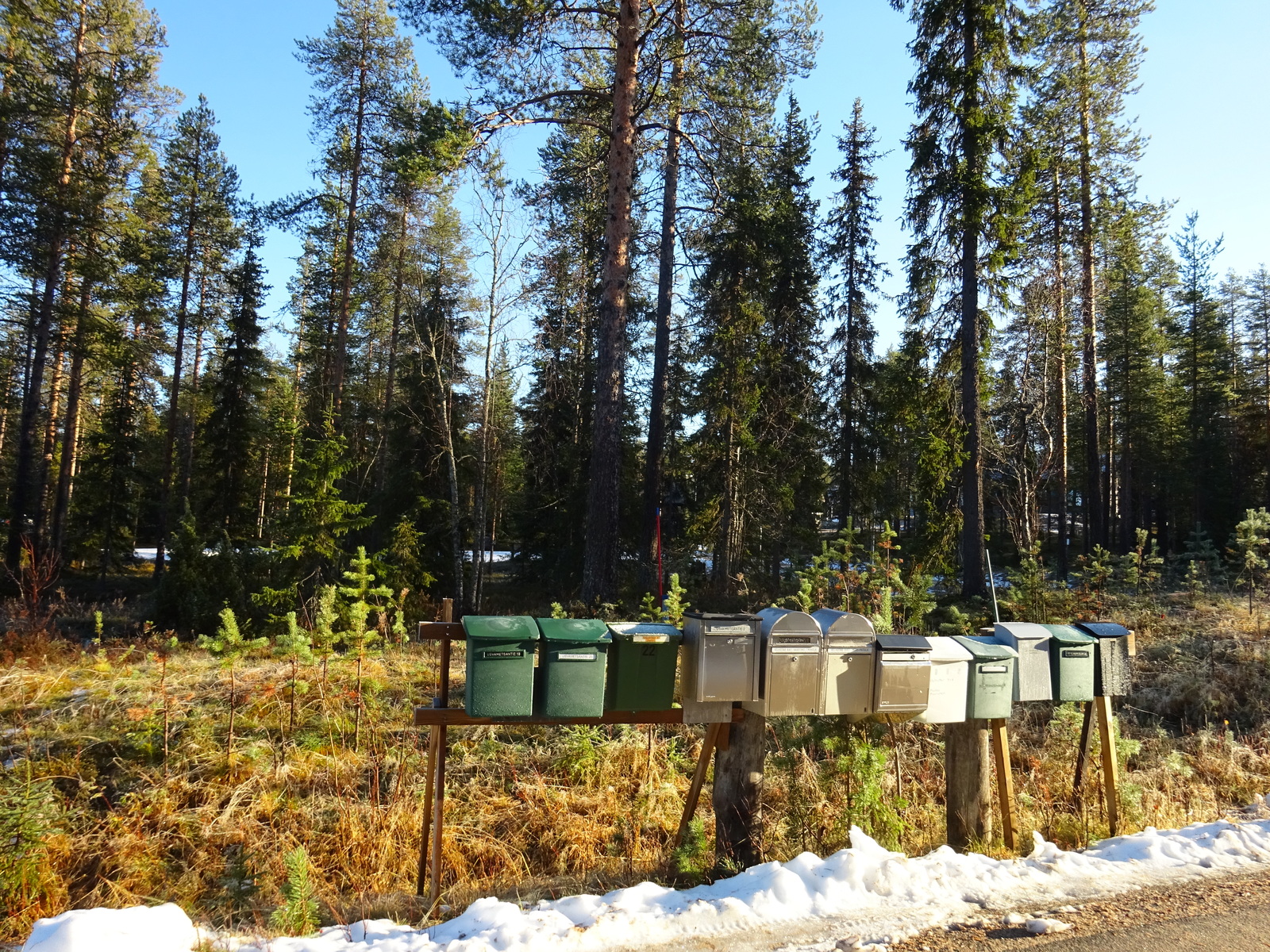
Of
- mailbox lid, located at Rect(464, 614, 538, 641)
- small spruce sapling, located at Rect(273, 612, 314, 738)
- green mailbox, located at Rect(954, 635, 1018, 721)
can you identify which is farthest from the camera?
small spruce sapling, located at Rect(273, 612, 314, 738)

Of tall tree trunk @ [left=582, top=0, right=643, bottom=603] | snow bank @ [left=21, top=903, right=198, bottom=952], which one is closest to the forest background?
tall tree trunk @ [left=582, top=0, right=643, bottom=603]

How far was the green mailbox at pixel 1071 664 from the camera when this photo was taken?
4816 millimetres

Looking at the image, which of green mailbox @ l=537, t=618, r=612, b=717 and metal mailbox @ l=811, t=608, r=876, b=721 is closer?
green mailbox @ l=537, t=618, r=612, b=717

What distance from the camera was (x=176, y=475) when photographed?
34.6 meters

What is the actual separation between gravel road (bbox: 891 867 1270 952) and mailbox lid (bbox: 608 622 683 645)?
173 centimetres

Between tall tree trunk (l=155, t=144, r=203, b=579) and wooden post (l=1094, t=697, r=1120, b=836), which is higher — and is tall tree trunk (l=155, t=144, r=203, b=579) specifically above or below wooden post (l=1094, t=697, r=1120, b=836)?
above

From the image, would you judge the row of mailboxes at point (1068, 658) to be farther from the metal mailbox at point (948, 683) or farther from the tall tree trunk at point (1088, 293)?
the tall tree trunk at point (1088, 293)

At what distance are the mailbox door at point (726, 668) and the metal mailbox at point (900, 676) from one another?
77cm

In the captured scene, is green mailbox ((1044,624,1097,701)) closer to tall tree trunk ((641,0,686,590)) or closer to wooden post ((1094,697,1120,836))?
wooden post ((1094,697,1120,836))

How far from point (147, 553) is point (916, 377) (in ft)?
125

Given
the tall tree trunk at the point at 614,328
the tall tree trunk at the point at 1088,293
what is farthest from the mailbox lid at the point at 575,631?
the tall tree trunk at the point at 1088,293

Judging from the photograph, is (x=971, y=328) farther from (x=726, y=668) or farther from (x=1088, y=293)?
(x=726, y=668)

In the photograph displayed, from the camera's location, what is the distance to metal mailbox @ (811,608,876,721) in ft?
13.5

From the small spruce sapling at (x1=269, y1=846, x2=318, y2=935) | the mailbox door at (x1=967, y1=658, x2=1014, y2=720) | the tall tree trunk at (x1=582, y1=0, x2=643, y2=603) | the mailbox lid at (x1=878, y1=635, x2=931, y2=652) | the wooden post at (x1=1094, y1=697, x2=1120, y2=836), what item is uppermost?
the tall tree trunk at (x1=582, y1=0, x2=643, y2=603)
